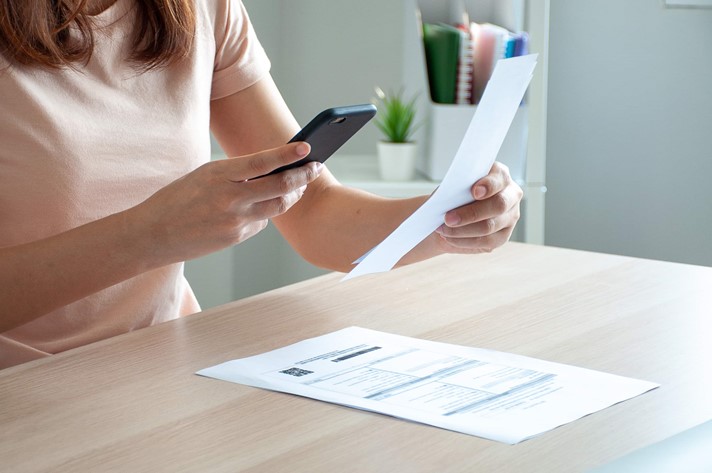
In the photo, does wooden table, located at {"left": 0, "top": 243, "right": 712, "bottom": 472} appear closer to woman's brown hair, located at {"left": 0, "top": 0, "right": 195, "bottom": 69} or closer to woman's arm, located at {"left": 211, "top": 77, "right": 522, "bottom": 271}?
woman's arm, located at {"left": 211, "top": 77, "right": 522, "bottom": 271}

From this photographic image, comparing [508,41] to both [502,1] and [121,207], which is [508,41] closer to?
[502,1]

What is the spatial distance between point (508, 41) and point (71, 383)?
1.56 m

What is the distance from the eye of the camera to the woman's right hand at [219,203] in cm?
100

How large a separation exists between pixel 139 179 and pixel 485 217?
43cm

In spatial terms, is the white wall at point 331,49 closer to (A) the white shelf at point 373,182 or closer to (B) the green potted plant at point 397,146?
(A) the white shelf at point 373,182

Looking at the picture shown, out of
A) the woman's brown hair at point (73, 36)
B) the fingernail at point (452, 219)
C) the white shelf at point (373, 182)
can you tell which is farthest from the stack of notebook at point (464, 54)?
the fingernail at point (452, 219)

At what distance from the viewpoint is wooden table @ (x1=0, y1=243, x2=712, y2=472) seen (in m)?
0.77

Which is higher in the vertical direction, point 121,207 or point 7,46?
point 7,46

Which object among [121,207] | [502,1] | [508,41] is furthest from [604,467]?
[502,1]

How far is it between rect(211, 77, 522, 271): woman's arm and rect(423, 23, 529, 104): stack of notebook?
34.8 inches

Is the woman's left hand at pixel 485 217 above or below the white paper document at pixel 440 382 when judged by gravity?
above

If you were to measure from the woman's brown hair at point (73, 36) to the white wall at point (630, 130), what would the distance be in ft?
5.03

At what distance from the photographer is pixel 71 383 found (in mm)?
944

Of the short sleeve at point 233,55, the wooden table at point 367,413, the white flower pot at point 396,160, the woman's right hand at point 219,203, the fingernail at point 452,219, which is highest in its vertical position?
the short sleeve at point 233,55
